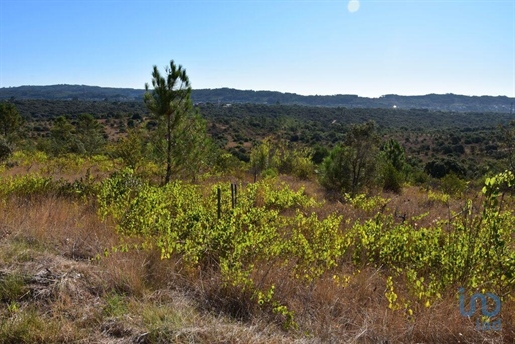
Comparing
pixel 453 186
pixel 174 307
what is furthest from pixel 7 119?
pixel 174 307

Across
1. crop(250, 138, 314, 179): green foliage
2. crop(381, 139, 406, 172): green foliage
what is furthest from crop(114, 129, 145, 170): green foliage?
crop(381, 139, 406, 172): green foliage

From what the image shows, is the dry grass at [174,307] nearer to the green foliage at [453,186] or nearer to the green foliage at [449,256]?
the green foliage at [449,256]

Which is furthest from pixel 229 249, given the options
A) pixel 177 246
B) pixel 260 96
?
pixel 260 96

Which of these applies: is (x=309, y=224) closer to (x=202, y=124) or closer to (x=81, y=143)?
(x=202, y=124)

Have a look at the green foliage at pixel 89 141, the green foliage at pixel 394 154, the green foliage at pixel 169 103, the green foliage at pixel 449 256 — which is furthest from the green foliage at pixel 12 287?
the green foliage at pixel 89 141

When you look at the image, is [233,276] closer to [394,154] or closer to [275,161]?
[394,154]

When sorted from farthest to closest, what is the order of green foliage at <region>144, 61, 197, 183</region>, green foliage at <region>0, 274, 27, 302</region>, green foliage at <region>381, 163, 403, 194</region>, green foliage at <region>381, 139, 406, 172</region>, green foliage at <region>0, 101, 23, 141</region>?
1. green foliage at <region>0, 101, 23, 141</region>
2. green foliage at <region>381, 139, 406, 172</region>
3. green foliage at <region>381, 163, 403, 194</region>
4. green foliage at <region>144, 61, 197, 183</region>
5. green foliage at <region>0, 274, 27, 302</region>

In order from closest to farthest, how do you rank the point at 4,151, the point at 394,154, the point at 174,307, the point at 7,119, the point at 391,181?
the point at 174,307, the point at 391,181, the point at 4,151, the point at 394,154, the point at 7,119

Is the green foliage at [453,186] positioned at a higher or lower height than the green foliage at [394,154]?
lower

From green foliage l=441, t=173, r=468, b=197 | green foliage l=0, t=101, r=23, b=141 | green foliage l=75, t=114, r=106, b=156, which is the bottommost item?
green foliage l=441, t=173, r=468, b=197

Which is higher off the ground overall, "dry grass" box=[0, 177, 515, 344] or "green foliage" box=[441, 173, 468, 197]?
"dry grass" box=[0, 177, 515, 344]

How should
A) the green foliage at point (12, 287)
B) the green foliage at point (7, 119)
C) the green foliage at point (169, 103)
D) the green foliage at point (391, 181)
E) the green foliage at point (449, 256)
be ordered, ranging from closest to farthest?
the green foliage at point (12, 287)
the green foliage at point (449, 256)
the green foliage at point (169, 103)
the green foliage at point (391, 181)
the green foliage at point (7, 119)

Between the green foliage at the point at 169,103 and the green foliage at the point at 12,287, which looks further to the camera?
the green foliage at the point at 169,103

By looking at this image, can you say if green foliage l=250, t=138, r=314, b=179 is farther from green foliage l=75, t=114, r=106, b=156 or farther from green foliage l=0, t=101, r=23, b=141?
green foliage l=0, t=101, r=23, b=141
